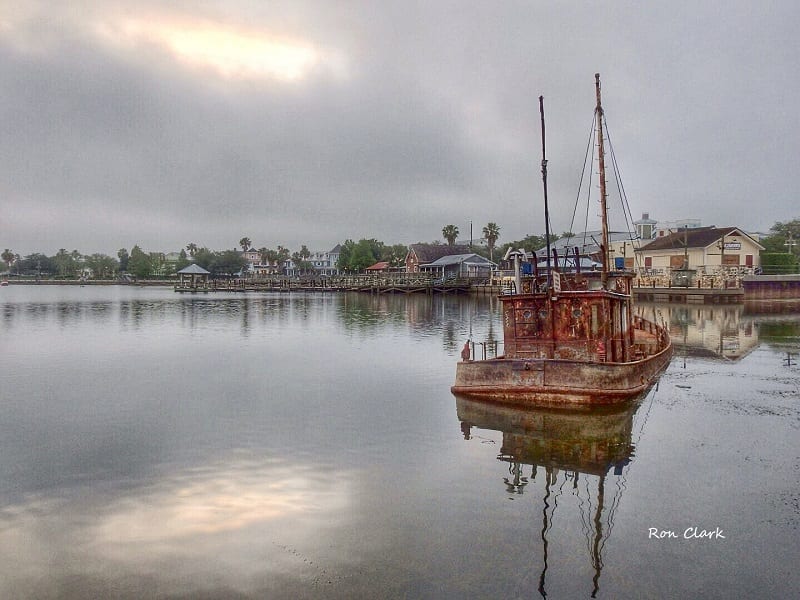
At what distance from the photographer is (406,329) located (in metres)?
41.0

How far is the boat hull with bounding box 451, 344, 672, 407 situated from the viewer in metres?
16.5

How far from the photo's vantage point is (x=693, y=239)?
2739 inches

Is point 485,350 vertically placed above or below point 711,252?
below

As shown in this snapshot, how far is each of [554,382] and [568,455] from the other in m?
3.95

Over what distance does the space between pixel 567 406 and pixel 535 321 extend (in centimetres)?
274

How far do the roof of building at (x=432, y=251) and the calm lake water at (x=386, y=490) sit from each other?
286ft

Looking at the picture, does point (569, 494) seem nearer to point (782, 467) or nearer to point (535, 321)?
point (782, 467)

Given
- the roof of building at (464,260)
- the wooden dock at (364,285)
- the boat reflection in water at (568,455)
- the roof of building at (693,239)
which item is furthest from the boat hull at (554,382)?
the roof of building at (464,260)

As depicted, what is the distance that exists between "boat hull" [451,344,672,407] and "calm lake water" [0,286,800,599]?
622 millimetres

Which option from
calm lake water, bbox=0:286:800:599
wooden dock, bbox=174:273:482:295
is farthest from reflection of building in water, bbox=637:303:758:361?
wooden dock, bbox=174:273:482:295

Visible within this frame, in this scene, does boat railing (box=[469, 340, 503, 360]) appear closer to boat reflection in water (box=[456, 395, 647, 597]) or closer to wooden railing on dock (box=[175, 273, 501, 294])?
boat reflection in water (box=[456, 395, 647, 597])

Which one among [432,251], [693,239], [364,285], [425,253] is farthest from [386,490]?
[432,251]

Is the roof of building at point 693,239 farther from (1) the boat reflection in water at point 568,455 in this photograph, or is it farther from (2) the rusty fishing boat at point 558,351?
(1) the boat reflection in water at point 568,455

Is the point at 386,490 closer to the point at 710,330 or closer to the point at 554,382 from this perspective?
the point at 554,382
